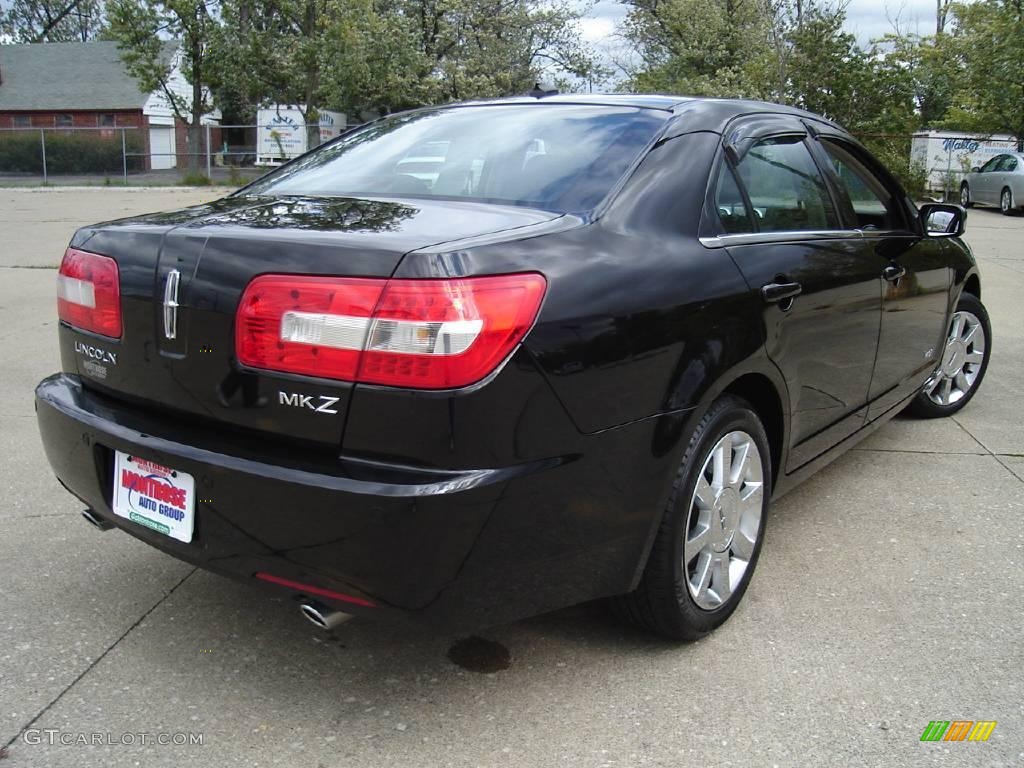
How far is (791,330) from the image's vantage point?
2955 millimetres

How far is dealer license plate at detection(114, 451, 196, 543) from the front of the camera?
2309mm

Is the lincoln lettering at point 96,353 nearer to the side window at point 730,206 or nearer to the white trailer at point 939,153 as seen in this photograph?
the side window at point 730,206

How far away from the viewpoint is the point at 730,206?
290cm

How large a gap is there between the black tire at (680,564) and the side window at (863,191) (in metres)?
1.36

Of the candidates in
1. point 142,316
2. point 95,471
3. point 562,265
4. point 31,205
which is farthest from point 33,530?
point 31,205

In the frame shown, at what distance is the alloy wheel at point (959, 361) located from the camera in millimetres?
5023

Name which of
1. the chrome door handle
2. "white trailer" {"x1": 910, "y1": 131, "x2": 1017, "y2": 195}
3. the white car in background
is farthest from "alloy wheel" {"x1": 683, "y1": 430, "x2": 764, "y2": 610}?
"white trailer" {"x1": 910, "y1": 131, "x2": 1017, "y2": 195}

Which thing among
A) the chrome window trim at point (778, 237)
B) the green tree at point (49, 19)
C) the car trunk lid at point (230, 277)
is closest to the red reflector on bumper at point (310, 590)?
the car trunk lid at point (230, 277)

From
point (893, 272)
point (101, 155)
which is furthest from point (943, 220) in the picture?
point (101, 155)

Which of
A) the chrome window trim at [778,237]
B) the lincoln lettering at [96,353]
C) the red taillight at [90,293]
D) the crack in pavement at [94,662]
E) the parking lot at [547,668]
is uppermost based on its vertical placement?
the chrome window trim at [778,237]

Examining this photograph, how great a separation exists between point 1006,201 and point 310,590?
73.6ft

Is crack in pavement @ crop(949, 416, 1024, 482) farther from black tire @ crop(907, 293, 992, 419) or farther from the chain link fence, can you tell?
the chain link fence

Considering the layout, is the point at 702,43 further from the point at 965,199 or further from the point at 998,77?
the point at 965,199

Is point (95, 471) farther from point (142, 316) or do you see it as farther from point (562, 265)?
point (562, 265)
